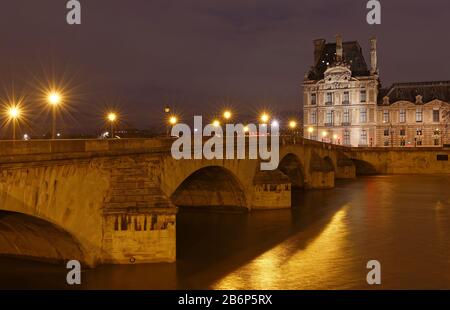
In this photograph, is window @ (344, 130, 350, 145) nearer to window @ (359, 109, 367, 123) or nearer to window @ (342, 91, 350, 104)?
window @ (359, 109, 367, 123)

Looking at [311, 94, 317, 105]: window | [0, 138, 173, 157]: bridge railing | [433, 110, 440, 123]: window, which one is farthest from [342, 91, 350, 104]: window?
[0, 138, 173, 157]: bridge railing

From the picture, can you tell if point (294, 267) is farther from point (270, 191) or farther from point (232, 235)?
point (270, 191)

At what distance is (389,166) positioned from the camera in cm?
8719

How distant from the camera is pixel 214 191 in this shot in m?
40.5

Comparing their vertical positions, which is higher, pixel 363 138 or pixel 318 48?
pixel 318 48

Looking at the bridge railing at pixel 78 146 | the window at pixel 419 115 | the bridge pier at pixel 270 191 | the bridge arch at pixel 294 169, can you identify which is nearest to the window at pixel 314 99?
the window at pixel 419 115

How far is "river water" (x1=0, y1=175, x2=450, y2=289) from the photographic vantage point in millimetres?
20703

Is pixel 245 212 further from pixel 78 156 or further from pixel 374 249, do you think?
pixel 78 156

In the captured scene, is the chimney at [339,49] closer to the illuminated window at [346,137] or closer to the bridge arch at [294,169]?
the illuminated window at [346,137]

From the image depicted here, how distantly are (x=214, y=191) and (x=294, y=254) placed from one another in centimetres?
1511

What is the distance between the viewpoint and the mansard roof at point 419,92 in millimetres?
99500

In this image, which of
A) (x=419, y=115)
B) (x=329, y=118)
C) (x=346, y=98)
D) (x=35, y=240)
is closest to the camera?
(x=35, y=240)

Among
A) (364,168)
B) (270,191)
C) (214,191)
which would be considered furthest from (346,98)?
(214,191)
